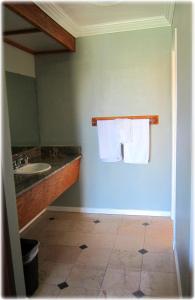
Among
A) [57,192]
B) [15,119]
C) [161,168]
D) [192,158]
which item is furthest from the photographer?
[161,168]

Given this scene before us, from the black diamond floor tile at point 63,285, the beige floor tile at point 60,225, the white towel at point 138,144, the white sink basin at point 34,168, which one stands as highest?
the white towel at point 138,144

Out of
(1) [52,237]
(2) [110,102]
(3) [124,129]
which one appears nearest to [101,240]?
(1) [52,237]

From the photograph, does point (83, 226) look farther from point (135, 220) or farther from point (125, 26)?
point (125, 26)

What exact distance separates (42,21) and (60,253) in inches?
87.6

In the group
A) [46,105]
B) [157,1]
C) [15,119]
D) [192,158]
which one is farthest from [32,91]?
[192,158]

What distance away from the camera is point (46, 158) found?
3586 millimetres

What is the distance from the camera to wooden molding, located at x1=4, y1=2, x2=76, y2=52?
2098mm

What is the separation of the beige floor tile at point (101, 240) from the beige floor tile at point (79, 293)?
2.24 feet

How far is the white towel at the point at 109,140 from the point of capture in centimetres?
338

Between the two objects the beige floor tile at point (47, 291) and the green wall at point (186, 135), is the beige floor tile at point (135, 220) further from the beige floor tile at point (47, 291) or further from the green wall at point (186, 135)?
the green wall at point (186, 135)

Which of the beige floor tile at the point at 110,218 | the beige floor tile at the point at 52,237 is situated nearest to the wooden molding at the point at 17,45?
the beige floor tile at the point at 52,237

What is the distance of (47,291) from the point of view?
2170mm

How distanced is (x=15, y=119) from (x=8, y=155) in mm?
1811

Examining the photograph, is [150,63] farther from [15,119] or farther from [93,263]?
[93,263]
